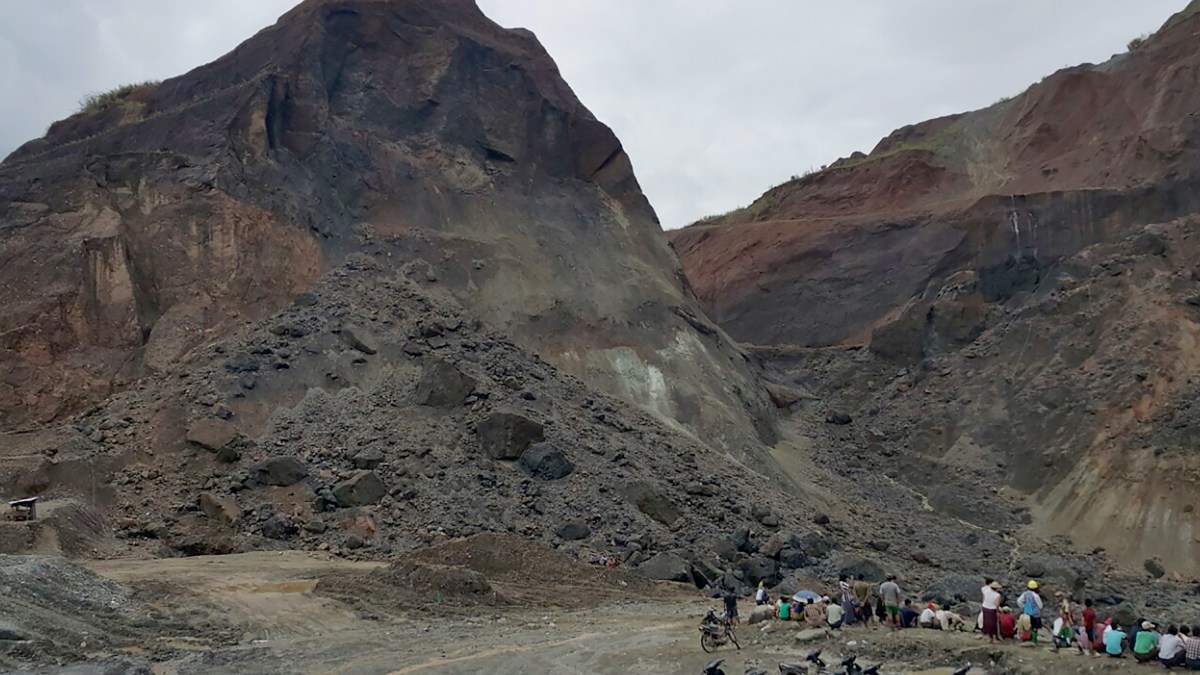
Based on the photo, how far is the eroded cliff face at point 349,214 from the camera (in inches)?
1070

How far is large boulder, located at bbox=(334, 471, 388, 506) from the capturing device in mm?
22375

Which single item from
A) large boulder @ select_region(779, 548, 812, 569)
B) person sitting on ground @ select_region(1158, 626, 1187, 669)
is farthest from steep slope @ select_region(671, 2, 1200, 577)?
person sitting on ground @ select_region(1158, 626, 1187, 669)

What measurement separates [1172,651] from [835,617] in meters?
4.39

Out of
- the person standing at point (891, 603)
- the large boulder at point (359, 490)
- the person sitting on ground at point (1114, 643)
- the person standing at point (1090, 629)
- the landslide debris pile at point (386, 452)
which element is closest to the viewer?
the person sitting on ground at point (1114, 643)

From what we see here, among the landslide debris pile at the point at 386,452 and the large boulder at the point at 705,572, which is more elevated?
the landslide debris pile at the point at 386,452

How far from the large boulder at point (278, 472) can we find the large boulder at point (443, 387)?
12.8ft

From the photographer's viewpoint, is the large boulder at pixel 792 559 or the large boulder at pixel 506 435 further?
the large boulder at pixel 506 435

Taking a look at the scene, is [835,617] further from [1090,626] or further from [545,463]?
[545,463]

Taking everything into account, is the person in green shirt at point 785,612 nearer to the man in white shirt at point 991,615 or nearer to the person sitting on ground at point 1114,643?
the man in white shirt at point 991,615

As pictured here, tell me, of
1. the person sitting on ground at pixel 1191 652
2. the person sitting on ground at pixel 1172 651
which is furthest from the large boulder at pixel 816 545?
the person sitting on ground at pixel 1191 652

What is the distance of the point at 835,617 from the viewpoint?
1470 centimetres

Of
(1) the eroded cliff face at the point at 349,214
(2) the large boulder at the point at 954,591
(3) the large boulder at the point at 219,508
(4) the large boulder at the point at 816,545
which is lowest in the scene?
(2) the large boulder at the point at 954,591

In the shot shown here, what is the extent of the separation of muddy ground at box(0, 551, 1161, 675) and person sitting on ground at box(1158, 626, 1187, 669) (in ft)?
1.31

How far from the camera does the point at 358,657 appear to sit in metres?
14.2
